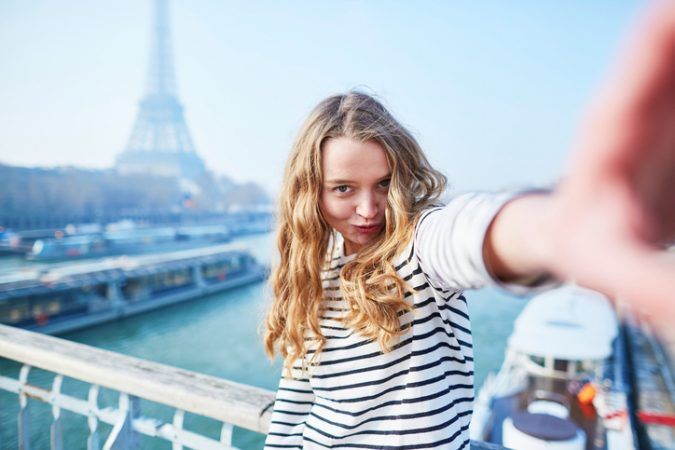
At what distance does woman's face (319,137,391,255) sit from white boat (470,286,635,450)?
199 inches

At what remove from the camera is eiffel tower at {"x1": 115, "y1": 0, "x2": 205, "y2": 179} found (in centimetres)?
3884

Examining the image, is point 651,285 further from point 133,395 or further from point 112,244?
point 112,244

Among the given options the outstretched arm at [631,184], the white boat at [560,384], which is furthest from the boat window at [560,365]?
the outstretched arm at [631,184]

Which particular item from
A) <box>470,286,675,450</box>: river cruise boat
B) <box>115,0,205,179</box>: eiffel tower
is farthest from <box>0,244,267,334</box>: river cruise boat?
<box>115,0,205,179</box>: eiffel tower

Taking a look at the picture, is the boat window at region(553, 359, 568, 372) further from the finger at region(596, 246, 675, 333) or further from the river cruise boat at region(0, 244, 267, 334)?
the river cruise boat at region(0, 244, 267, 334)

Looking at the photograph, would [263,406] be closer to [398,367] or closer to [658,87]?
[398,367]

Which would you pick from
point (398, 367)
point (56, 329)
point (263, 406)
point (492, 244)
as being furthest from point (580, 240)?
point (56, 329)

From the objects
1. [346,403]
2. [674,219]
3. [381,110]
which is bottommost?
[346,403]

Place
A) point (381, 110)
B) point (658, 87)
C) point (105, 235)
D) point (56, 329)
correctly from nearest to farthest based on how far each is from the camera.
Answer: point (658, 87) → point (381, 110) → point (56, 329) → point (105, 235)

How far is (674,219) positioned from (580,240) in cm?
4

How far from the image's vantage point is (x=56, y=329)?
10.6 metres

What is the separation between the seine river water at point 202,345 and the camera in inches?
286

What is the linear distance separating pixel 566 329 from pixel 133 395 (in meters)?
9.45

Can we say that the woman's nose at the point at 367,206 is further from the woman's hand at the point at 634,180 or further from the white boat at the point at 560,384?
the white boat at the point at 560,384
